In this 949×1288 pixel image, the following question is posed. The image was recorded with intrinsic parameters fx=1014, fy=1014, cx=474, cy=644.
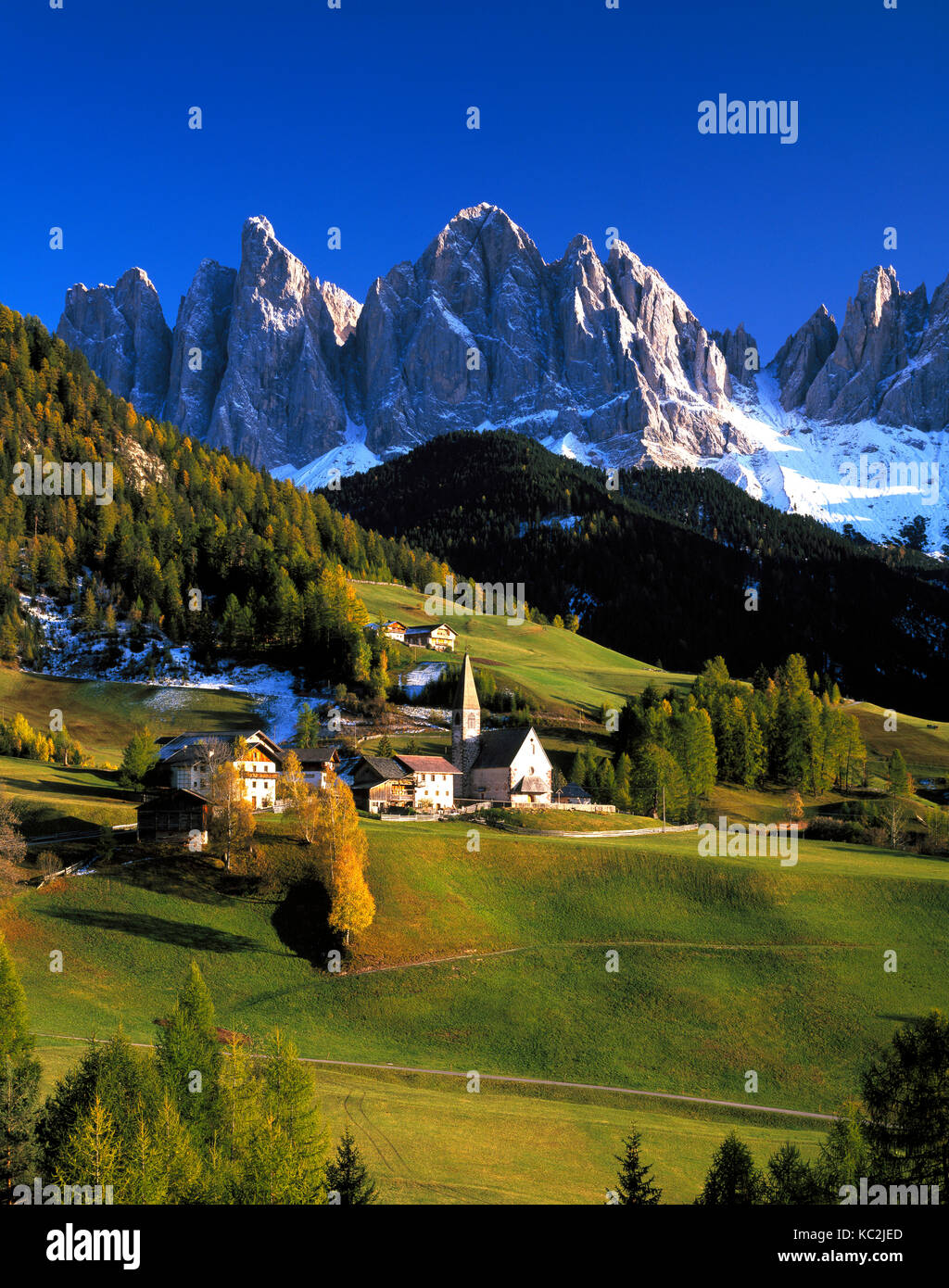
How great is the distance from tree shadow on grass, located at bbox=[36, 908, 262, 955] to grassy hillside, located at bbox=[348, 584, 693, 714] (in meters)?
81.1

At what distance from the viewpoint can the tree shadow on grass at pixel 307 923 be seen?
196ft

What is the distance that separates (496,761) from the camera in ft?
309

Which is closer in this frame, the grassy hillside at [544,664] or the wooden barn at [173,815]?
→ the wooden barn at [173,815]

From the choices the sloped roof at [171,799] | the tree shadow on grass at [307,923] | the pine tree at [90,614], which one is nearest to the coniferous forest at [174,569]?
the pine tree at [90,614]

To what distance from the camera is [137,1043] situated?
44.7 metres

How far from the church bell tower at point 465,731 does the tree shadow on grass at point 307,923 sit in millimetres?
33047

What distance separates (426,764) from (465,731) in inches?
308

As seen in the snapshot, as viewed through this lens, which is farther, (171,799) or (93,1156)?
(171,799)

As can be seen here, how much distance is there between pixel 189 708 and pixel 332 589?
3316 centimetres

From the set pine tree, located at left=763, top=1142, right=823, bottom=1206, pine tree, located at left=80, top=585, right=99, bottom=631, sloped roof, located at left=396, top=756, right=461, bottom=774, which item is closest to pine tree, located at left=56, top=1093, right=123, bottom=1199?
pine tree, located at left=763, top=1142, right=823, bottom=1206

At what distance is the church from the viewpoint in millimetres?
92500
